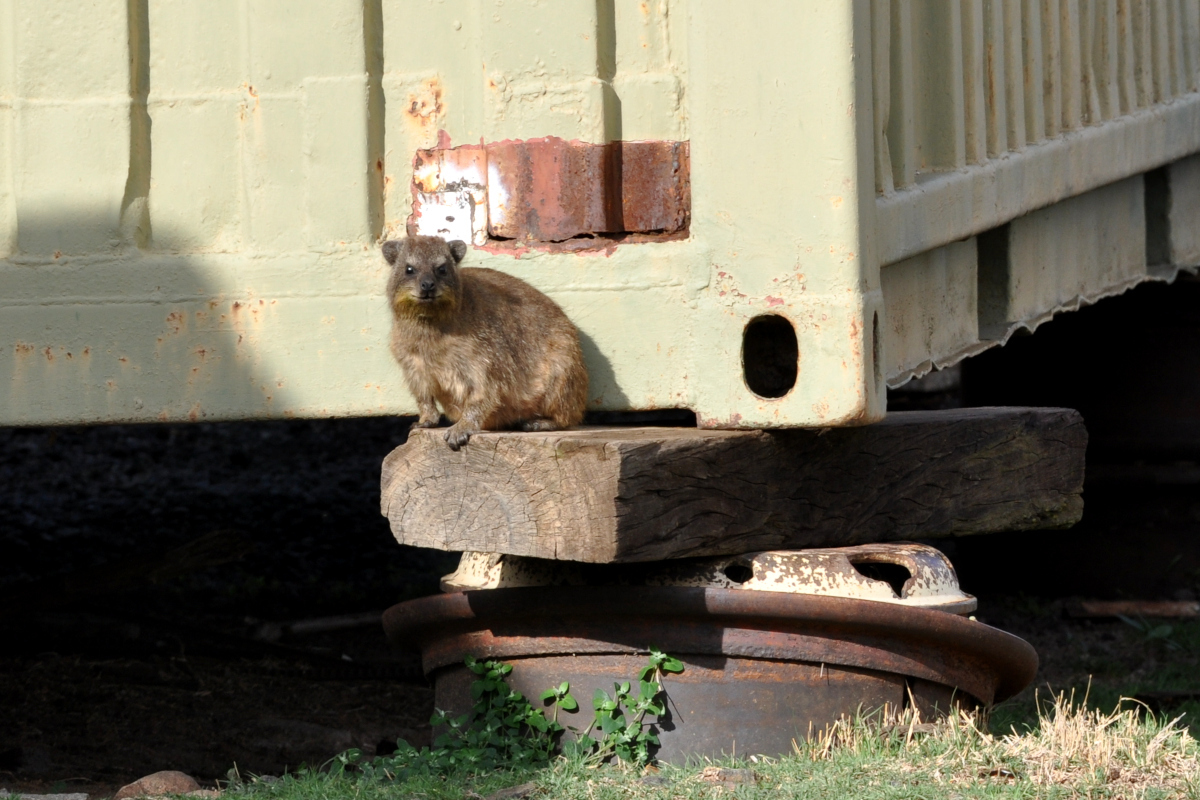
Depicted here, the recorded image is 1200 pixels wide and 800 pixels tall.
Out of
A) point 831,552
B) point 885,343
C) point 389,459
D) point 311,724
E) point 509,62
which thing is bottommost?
point 311,724

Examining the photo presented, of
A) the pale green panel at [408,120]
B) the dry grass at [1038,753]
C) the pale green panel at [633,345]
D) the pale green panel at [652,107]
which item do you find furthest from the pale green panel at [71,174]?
the dry grass at [1038,753]

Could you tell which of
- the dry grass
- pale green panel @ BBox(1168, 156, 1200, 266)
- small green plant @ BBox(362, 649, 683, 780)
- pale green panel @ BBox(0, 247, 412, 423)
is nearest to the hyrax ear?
pale green panel @ BBox(0, 247, 412, 423)

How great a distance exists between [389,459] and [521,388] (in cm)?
56

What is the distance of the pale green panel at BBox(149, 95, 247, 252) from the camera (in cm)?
528

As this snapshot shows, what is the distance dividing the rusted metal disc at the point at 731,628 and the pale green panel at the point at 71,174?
186 centimetres

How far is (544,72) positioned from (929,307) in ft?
5.62

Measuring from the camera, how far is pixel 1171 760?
173 inches

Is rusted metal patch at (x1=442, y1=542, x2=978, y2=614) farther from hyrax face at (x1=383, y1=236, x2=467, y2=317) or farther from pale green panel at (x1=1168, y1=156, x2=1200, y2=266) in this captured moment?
pale green panel at (x1=1168, y1=156, x2=1200, y2=266)

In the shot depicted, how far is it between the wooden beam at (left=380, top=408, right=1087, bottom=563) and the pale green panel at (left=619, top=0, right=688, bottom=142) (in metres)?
1.05

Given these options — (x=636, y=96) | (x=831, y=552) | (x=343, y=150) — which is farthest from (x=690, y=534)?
(x=343, y=150)

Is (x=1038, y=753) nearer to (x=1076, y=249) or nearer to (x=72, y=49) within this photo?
(x=1076, y=249)

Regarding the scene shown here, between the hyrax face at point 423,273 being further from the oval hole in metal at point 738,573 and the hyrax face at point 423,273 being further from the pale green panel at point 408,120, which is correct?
the oval hole in metal at point 738,573

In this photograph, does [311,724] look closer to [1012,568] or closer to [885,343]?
[885,343]

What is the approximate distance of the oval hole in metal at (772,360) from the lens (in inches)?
190
